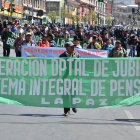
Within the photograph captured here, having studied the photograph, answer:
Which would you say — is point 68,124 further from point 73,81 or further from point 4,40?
point 4,40

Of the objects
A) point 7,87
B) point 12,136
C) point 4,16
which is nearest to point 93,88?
point 7,87

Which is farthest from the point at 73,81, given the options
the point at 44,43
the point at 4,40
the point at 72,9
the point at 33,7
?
the point at 72,9

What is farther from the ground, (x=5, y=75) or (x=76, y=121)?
(x=5, y=75)

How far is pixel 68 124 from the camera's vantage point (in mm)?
9016

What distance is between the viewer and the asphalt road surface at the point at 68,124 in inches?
313

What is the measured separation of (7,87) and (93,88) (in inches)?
62.2

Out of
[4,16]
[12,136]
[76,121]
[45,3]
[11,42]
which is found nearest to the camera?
[12,136]

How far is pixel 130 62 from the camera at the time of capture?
31.6 feet

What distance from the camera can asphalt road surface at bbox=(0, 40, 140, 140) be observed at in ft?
26.0

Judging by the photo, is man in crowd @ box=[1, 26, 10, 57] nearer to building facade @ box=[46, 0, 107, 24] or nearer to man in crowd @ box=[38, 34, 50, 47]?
man in crowd @ box=[38, 34, 50, 47]

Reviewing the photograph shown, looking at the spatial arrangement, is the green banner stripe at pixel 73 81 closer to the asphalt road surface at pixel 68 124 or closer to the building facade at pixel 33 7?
the asphalt road surface at pixel 68 124

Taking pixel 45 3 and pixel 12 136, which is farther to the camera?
pixel 45 3

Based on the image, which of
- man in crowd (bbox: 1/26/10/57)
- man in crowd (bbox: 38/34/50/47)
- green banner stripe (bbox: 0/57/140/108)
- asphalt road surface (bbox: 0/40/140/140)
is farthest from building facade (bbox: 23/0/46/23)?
green banner stripe (bbox: 0/57/140/108)

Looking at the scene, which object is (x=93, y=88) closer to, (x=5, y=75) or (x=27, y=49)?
(x=5, y=75)
